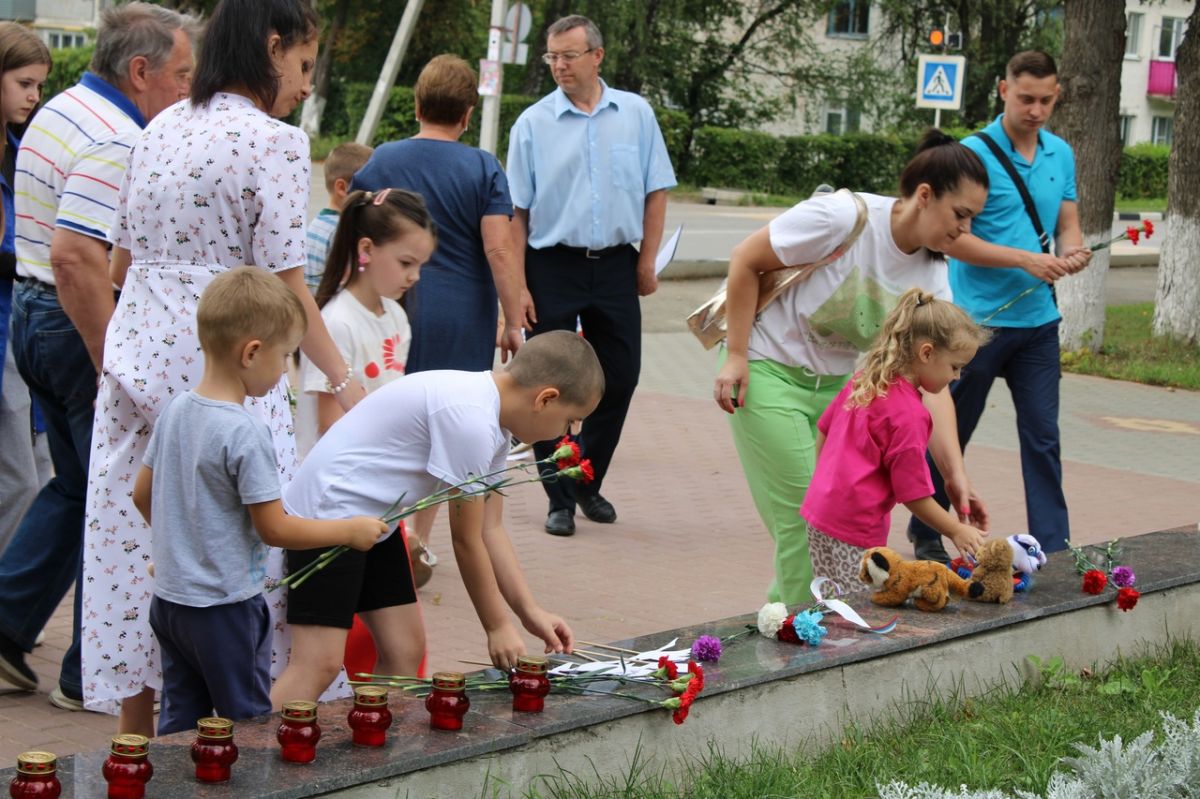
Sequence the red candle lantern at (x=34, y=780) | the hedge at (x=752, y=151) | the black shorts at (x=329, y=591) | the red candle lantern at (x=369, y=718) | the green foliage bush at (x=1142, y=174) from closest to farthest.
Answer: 1. the red candle lantern at (x=34, y=780)
2. the red candle lantern at (x=369, y=718)
3. the black shorts at (x=329, y=591)
4. the hedge at (x=752, y=151)
5. the green foliage bush at (x=1142, y=174)

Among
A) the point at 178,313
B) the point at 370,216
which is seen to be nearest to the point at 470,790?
the point at 178,313

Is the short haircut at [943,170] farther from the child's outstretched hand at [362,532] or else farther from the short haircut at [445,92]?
the child's outstretched hand at [362,532]

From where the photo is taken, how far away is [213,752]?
298 cm

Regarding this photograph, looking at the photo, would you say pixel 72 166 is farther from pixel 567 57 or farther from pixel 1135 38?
pixel 1135 38

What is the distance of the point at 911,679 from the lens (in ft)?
14.4

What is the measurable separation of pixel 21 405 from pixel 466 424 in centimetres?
229

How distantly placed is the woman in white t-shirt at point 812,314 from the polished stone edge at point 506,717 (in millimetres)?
482

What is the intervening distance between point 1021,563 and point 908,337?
0.78 meters

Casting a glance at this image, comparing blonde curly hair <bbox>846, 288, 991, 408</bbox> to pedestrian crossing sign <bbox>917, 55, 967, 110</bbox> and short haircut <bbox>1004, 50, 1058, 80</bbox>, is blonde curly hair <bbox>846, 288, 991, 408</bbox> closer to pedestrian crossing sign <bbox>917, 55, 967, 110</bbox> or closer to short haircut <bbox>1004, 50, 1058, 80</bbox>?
short haircut <bbox>1004, 50, 1058, 80</bbox>

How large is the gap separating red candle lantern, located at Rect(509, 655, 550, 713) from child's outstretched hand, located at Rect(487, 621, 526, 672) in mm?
146

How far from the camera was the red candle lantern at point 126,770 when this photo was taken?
2.87m

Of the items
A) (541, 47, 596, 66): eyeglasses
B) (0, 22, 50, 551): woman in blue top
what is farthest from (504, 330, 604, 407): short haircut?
(541, 47, 596, 66): eyeglasses

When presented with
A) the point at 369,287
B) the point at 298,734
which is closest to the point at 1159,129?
the point at 369,287

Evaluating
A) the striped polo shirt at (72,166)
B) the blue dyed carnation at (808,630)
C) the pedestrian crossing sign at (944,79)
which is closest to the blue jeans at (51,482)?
the striped polo shirt at (72,166)
